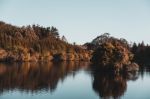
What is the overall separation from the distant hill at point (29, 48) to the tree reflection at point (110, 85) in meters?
56.2

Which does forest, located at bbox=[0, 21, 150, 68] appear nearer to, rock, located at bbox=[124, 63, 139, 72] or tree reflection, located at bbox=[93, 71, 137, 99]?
rock, located at bbox=[124, 63, 139, 72]

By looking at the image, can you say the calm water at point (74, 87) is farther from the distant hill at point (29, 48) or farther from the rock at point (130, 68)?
the distant hill at point (29, 48)

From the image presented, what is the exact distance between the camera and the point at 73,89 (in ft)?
225

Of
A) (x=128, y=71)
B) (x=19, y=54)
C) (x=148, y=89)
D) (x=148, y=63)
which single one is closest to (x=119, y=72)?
(x=128, y=71)

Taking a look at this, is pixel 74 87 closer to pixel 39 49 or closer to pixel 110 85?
pixel 110 85

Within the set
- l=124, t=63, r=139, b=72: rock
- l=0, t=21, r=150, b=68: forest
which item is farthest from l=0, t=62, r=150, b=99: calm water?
l=0, t=21, r=150, b=68: forest

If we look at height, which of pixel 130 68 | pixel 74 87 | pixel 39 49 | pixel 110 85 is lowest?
pixel 74 87

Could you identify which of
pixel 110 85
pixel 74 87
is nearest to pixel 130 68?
pixel 110 85

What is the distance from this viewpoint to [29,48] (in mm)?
152750

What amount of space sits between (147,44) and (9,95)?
107792 millimetres

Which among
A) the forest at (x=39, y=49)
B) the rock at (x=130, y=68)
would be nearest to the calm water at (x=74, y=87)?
the rock at (x=130, y=68)

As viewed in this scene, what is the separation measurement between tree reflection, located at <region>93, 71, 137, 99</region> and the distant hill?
56202 millimetres

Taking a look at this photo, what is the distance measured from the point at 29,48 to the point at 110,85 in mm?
83351

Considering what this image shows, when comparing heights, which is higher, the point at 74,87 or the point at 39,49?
the point at 39,49
